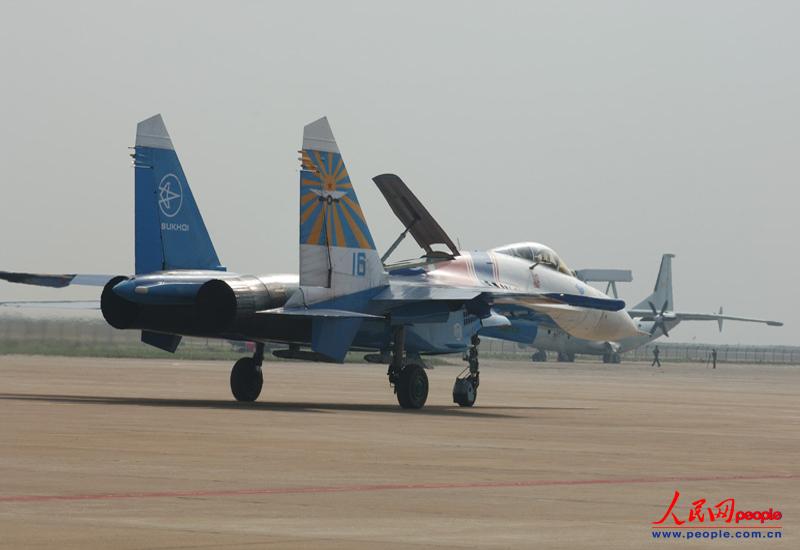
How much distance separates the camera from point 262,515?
12594mm

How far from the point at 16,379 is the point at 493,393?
13.2 metres

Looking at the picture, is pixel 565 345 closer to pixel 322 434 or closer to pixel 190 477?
pixel 322 434

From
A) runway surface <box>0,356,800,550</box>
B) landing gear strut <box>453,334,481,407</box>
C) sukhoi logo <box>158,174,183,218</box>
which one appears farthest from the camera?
landing gear strut <box>453,334,481,407</box>

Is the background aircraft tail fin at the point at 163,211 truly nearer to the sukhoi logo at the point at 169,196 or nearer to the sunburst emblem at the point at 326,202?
the sukhoi logo at the point at 169,196

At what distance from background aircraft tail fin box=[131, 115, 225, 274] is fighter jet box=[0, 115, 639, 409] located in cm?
2

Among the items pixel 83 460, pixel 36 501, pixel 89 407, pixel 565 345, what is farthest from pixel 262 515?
pixel 565 345

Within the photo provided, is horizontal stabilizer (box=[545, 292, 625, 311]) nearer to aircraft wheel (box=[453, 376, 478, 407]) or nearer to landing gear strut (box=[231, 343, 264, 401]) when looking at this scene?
aircraft wheel (box=[453, 376, 478, 407])

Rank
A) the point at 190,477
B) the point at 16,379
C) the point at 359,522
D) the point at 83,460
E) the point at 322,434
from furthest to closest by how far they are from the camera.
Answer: the point at 16,379
the point at 322,434
the point at 83,460
the point at 190,477
the point at 359,522

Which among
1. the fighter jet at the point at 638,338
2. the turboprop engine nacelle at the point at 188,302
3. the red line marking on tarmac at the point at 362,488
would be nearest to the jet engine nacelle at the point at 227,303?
the turboprop engine nacelle at the point at 188,302

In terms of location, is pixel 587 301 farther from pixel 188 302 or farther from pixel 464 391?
pixel 188 302

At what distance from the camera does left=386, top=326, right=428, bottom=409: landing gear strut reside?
1198 inches

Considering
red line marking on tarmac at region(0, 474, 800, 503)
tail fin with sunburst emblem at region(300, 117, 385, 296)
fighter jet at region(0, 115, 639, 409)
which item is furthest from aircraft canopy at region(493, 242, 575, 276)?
red line marking on tarmac at region(0, 474, 800, 503)

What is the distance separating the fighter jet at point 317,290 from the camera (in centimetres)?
2808

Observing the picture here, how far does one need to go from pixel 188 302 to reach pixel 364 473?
11964mm
